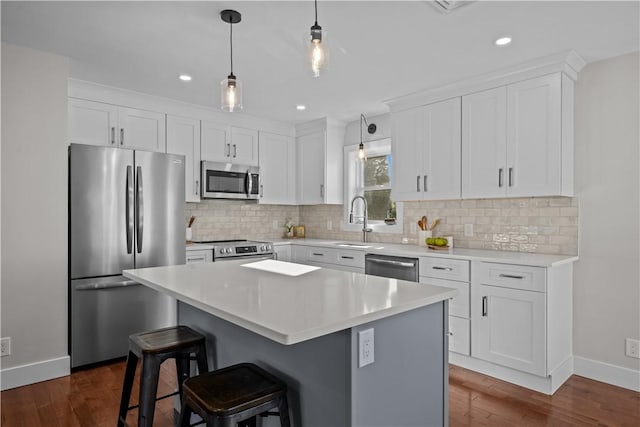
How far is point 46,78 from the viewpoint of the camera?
9.59 ft

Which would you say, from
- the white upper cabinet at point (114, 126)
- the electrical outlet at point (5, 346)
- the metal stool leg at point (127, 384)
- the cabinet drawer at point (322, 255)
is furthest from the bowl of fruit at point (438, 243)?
the electrical outlet at point (5, 346)

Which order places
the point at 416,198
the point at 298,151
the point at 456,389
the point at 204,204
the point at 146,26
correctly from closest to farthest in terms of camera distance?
1. the point at 146,26
2. the point at 456,389
3. the point at 416,198
4. the point at 204,204
5. the point at 298,151

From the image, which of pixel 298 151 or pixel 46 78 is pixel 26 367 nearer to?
pixel 46 78

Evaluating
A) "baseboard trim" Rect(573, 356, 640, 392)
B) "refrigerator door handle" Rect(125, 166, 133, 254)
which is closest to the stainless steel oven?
"refrigerator door handle" Rect(125, 166, 133, 254)

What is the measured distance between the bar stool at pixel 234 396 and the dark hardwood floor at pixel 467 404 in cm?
107

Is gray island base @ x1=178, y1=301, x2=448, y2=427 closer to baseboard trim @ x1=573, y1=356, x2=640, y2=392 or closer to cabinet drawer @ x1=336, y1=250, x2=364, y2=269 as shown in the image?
baseboard trim @ x1=573, y1=356, x2=640, y2=392

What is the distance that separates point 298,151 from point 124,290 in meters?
2.76

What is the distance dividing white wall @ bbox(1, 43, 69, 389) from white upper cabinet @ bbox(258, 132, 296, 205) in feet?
7.43

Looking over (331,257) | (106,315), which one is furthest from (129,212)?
(331,257)

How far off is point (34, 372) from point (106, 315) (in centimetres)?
58

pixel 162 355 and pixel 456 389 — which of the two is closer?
pixel 162 355

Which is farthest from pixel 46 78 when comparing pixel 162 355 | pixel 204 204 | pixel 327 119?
pixel 327 119

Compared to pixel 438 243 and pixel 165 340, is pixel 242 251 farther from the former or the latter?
pixel 165 340

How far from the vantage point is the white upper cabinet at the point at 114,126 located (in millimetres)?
3494
